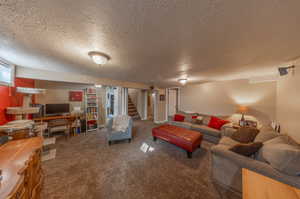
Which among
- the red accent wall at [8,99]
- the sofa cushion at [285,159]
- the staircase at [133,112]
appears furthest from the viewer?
the staircase at [133,112]

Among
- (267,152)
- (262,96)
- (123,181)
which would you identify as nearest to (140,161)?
(123,181)

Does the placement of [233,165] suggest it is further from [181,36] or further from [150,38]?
[150,38]

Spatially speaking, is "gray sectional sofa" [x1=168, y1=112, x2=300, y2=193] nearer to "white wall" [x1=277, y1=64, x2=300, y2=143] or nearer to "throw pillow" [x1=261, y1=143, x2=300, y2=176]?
"throw pillow" [x1=261, y1=143, x2=300, y2=176]

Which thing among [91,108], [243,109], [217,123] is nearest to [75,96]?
[91,108]

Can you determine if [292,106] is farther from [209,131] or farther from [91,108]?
[91,108]

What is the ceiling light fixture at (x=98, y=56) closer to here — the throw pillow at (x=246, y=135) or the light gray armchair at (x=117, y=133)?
the light gray armchair at (x=117, y=133)

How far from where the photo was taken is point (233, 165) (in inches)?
55.7

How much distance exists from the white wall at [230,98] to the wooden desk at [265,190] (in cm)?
337

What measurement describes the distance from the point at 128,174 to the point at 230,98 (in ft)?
14.2

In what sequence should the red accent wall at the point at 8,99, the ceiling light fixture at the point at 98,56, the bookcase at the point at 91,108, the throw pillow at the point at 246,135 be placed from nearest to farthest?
the ceiling light fixture at the point at 98,56 → the red accent wall at the point at 8,99 → the throw pillow at the point at 246,135 → the bookcase at the point at 91,108

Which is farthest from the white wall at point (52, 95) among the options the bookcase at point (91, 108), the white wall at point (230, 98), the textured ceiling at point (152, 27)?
the white wall at point (230, 98)

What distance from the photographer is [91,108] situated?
413cm

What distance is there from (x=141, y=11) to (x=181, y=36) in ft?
1.98

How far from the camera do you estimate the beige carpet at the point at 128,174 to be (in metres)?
1.41
